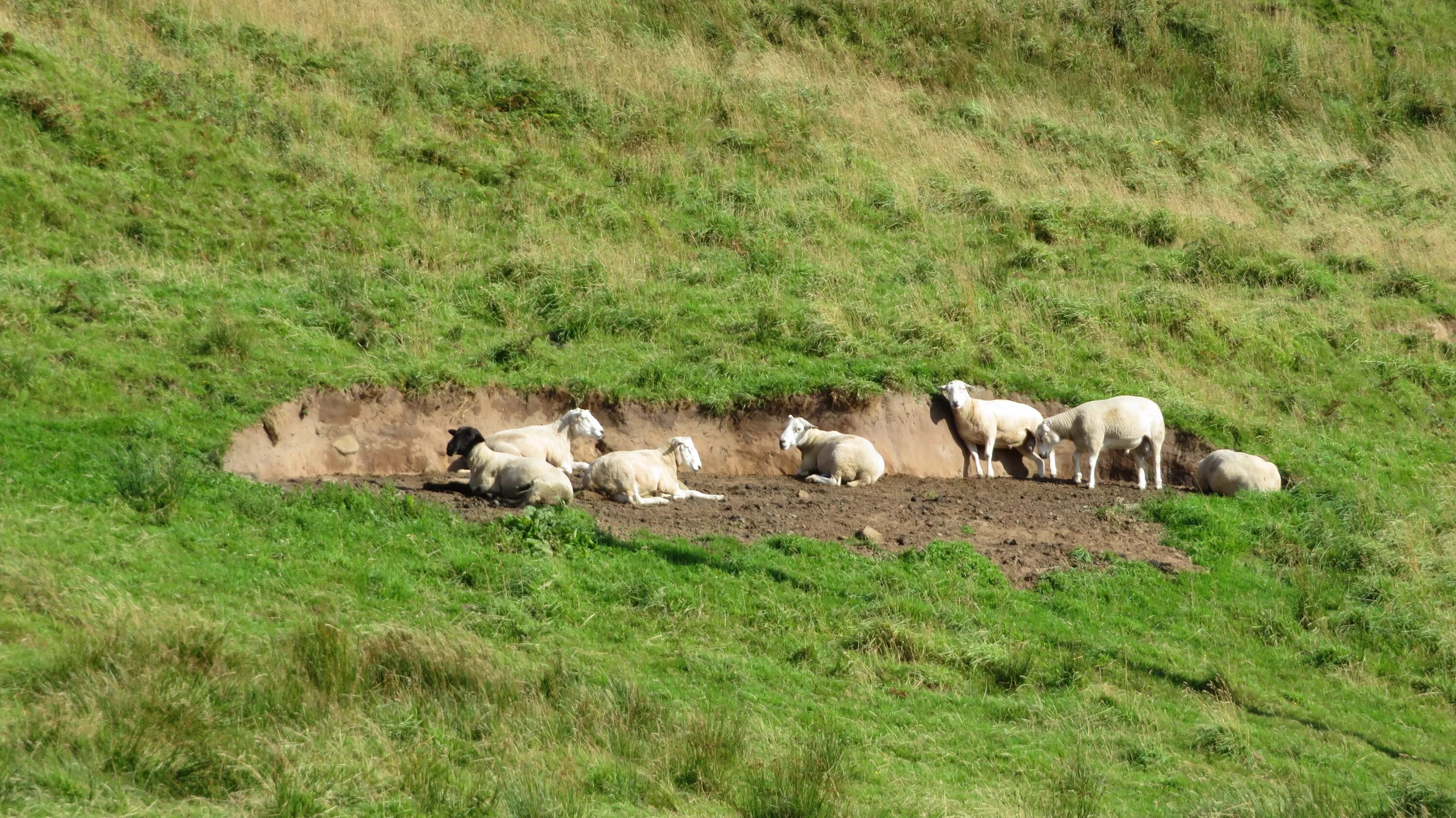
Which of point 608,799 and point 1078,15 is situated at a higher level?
point 1078,15

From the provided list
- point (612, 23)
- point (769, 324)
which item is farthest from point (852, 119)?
point (769, 324)

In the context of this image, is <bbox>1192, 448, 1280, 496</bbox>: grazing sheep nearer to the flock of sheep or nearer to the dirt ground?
the flock of sheep

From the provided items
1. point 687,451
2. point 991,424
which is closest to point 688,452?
point 687,451

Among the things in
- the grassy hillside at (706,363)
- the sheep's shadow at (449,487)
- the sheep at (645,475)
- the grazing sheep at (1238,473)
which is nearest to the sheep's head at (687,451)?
the sheep at (645,475)

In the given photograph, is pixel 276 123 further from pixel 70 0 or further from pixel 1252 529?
pixel 1252 529

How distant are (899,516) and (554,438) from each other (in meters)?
4.33

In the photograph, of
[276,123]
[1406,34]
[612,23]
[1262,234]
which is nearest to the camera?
[276,123]

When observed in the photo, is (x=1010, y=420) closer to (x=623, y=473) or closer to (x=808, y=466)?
(x=808, y=466)

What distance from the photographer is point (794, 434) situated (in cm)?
1819

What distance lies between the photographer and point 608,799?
8.95m

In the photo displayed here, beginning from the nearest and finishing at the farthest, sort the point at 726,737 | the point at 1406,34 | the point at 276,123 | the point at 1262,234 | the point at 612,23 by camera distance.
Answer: the point at 726,737, the point at 276,123, the point at 1262,234, the point at 612,23, the point at 1406,34

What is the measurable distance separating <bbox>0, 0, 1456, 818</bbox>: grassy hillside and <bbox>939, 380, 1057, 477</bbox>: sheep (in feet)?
2.43

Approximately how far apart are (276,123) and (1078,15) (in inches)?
925

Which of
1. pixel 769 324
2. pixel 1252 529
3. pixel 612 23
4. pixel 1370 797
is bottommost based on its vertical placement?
pixel 1370 797
